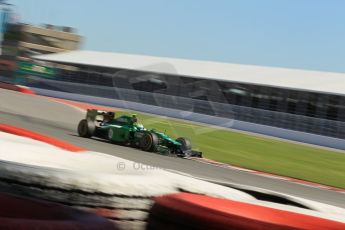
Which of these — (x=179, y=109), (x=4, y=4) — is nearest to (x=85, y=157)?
(x=4, y=4)

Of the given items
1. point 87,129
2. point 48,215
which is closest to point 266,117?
point 87,129

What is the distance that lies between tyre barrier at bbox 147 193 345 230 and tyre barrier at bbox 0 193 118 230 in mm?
488

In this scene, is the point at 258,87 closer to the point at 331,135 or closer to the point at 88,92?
the point at 331,135

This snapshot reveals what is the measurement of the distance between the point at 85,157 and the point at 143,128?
9434 mm

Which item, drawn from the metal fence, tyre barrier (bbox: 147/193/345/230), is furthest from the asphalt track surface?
the metal fence

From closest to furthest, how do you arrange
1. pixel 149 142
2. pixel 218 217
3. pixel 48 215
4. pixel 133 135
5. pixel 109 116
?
pixel 48 215
pixel 218 217
pixel 149 142
pixel 133 135
pixel 109 116

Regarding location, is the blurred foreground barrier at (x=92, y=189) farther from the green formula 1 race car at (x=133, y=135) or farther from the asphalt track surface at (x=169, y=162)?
the green formula 1 race car at (x=133, y=135)

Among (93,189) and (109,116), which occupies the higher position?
(93,189)

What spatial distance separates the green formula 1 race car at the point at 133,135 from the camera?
12953 millimetres

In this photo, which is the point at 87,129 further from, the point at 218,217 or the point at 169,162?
the point at 218,217

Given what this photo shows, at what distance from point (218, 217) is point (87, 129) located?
11868 mm

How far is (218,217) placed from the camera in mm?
2539

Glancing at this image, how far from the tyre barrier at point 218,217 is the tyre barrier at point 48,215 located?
49cm

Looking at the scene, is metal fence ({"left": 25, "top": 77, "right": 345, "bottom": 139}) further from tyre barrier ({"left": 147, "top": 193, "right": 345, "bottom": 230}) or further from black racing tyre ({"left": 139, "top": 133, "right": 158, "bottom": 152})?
tyre barrier ({"left": 147, "top": 193, "right": 345, "bottom": 230})
